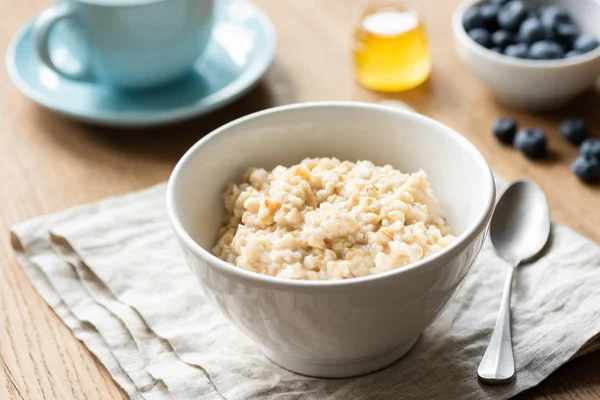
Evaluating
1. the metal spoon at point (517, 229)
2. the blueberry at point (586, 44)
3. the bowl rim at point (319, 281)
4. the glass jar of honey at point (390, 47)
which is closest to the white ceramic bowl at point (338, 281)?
the bowl rim at point (319, 281)

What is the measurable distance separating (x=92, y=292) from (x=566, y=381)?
65cm

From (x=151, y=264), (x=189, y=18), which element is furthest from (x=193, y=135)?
(x=151, y=264)

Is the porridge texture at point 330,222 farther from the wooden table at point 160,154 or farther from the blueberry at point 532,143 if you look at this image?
the blueberry at point 532,143

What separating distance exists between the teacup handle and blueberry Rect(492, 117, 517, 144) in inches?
30.9

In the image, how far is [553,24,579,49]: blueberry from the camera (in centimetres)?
152

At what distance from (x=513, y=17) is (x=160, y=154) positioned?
0.73 m

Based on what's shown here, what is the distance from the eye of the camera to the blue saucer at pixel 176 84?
1.44 meters

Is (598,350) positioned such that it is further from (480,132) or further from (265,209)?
(480,132)

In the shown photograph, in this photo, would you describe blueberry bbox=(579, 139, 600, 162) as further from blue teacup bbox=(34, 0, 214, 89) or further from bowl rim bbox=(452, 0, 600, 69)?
blue teacup bbox=(34, 0, 214, 89)

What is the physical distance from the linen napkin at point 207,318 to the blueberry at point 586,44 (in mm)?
405

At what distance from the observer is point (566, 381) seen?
3.06ft

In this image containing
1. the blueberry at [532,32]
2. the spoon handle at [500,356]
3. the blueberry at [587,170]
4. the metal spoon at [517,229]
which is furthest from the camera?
the blueberry at [532,32]

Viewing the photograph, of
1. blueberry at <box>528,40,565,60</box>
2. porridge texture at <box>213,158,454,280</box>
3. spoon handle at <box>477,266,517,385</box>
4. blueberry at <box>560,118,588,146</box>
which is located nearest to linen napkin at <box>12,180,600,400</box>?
spoon handle at <box>477,266,517,385</box>

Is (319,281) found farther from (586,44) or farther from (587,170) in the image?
(586,44)
